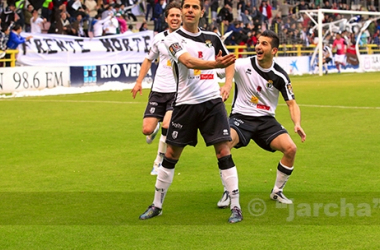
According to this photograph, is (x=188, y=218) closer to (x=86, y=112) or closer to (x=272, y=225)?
(x=272, y=225)

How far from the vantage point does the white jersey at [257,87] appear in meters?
6.82

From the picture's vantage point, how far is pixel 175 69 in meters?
5.99

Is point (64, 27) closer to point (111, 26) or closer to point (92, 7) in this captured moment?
point (111, 26)

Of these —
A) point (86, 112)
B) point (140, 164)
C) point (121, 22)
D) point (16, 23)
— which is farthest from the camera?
point (121, 22)

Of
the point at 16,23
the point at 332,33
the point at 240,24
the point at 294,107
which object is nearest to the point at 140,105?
the point at 16,23

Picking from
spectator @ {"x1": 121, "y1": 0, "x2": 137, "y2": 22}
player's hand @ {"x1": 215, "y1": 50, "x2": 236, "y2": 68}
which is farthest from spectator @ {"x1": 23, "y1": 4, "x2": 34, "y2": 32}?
player's hand @ {"x1": 215, "y1": 50, "x2": 236, "y2": 68}

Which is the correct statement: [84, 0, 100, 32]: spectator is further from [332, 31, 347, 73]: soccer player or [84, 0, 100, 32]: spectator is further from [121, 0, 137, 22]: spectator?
[332, 31, 347, 73]: soccer player

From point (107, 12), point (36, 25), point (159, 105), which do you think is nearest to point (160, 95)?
point (159, 105)

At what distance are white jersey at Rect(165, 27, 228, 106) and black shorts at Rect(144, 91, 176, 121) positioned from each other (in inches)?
87.4

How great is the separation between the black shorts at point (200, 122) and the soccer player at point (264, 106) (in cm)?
68

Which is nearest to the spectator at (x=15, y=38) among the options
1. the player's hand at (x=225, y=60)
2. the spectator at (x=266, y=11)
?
the player's hand at (x=225, y=60)

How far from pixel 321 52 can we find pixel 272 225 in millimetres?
27798

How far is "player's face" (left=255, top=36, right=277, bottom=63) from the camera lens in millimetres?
6715

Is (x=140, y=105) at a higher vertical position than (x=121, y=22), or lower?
lower
